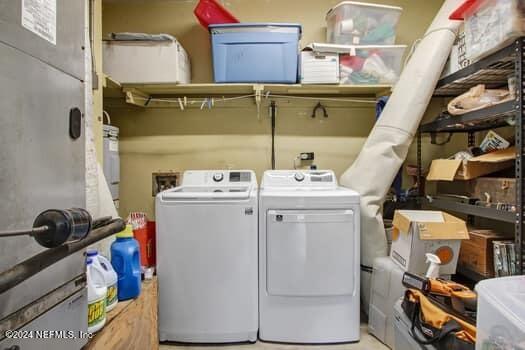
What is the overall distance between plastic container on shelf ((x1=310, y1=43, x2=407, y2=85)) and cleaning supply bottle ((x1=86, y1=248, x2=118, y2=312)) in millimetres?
2026

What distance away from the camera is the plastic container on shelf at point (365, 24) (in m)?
2.55

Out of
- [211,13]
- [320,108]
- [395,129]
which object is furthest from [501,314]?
[211,13]

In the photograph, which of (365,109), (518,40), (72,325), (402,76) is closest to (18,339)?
(72,325)

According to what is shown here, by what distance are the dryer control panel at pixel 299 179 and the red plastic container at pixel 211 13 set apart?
1232 millimetres

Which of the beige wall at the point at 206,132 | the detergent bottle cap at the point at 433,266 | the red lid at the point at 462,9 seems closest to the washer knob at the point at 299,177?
the beige wall at the point at 206,132

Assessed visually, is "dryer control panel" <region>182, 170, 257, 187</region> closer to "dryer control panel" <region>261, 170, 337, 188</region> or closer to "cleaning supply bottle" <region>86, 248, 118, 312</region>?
"dryer control panel" <region>261, 170, 337, 188</region>

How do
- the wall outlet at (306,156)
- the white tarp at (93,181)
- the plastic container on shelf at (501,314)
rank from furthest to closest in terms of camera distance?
the wall outlet at (306,156), the white tarp at (93,181), the plastic container on shelf at (501,314)

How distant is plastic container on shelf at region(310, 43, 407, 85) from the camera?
2557 mm

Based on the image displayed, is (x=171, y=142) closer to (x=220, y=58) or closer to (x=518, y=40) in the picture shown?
(x=220, y=58)

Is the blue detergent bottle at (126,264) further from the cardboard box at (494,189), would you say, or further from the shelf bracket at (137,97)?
the cardboard box at (494,189)

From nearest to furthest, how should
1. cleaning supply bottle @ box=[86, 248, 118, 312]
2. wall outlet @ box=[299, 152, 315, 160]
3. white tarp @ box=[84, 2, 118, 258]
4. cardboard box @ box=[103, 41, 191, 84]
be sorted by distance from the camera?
cleaning supply bottle @ box=[86, 248, 118, 312] → white tarp @ box=[84, 2, 118, 258] → cardboard box @ box=[103, 41, 191, 84] → wall outlet @ box=[299, 152, 315, 160]

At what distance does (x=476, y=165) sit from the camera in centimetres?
209

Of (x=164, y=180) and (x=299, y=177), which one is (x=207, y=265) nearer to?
(x=299, y=177)

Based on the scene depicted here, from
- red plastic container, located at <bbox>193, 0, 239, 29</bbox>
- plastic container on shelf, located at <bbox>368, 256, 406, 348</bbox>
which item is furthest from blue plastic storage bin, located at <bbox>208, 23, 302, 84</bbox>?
plastic container on shelf, located at <bbox>368, 256, 406, 348</bbox>
